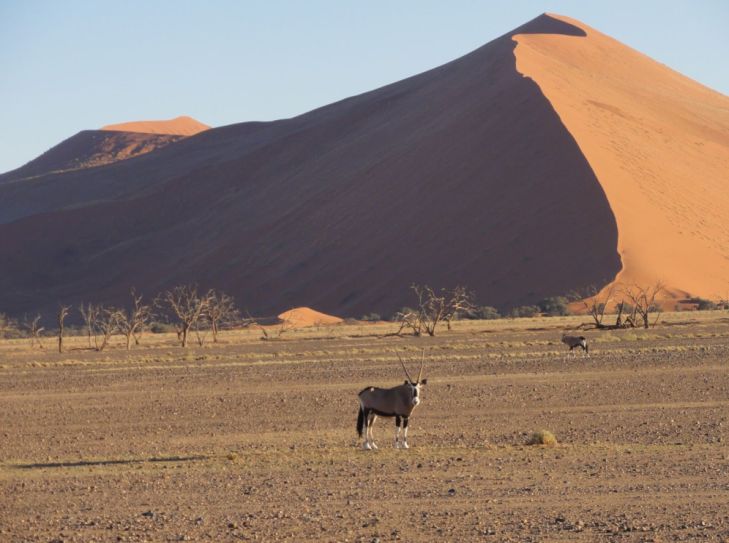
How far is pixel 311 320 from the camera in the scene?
54500mm

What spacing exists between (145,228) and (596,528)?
8753cm

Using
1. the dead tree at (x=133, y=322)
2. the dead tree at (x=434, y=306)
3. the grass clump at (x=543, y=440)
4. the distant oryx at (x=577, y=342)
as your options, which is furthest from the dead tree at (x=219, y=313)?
the grass clump at (x=543, y=440)

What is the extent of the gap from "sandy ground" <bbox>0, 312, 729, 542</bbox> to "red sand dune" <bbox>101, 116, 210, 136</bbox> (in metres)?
136

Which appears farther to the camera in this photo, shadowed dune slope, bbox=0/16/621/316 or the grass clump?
shadowed dune slope, bbox=0/16/621/316

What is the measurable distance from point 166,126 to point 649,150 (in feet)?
365

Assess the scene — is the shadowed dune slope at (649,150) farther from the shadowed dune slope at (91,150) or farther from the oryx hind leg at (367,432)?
the shadowed dune slope at (91,150)

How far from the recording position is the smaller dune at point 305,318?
53.5m

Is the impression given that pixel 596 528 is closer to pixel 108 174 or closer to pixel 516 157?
pixel 516 157

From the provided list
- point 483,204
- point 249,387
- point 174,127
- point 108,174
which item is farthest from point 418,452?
point 174,127

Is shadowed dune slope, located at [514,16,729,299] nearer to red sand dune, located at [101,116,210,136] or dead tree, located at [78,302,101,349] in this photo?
dead tree, located at [78,302,101,349]

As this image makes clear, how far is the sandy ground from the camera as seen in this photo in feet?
30.3

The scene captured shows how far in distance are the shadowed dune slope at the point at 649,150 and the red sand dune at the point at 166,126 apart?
257 ft

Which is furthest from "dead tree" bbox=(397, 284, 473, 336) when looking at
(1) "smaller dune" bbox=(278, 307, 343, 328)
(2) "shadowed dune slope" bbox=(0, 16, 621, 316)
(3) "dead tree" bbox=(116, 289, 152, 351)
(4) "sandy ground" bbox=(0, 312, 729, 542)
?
(4) "sandy ground" bbox=(0, 312, 729, 542)

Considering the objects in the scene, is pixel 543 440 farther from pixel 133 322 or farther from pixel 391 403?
pixel 133 322
